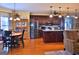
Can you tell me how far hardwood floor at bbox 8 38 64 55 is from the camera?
5289 mm

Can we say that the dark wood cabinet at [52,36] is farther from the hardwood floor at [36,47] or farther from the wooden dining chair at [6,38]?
the wooden dining chair at [6,38]

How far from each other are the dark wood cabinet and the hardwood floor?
154 mm

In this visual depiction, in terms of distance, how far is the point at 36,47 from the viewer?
5793 millimetres

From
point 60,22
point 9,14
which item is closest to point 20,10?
point 9,14

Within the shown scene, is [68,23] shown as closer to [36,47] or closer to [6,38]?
[36,47]

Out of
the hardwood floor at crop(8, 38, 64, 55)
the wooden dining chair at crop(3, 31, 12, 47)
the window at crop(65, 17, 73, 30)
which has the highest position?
the window at crop(65, 17, 73, 30)

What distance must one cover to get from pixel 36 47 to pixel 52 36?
2.45 feet

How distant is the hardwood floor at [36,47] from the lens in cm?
529

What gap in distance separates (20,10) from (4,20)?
646 millimetres

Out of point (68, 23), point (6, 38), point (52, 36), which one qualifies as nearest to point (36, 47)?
point (52, 36)

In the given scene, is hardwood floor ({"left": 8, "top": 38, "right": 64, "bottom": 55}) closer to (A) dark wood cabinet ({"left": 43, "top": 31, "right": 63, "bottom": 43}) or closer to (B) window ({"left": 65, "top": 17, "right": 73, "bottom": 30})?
(A) dark wood cabinet ({"left": 43, "top": 31, "right": 63, "bottom": 43})

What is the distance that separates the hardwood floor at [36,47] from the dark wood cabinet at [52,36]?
0.51 ft

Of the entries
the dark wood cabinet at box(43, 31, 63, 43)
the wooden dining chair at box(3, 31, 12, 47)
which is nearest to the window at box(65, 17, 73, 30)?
the dark wood cabinet at box(43, 31, 63, 43)
